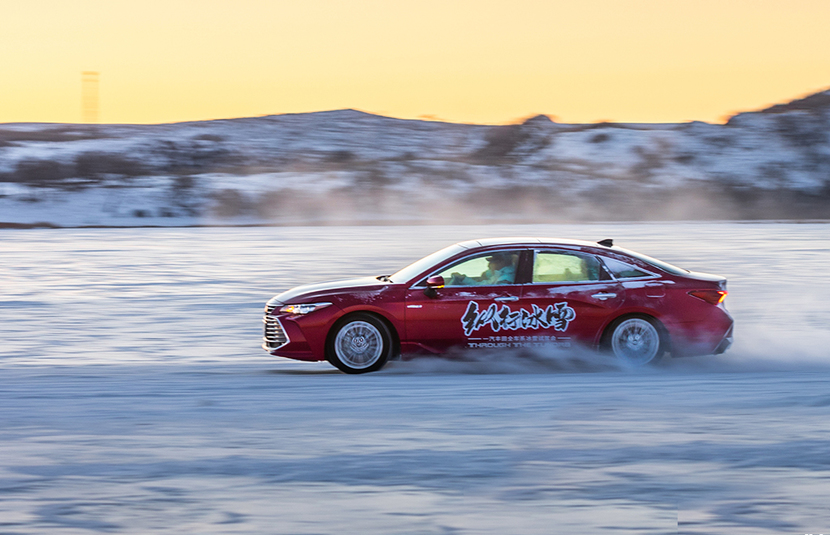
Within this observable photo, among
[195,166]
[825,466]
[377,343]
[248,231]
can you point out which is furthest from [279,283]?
[195,166]

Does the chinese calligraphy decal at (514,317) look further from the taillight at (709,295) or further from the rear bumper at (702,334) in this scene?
the taillight at (709,295)

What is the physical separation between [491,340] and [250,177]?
59127 millimetres

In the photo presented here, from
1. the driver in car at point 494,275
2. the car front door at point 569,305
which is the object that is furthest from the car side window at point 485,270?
the car front door at point 569,305

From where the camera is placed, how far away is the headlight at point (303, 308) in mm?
9570

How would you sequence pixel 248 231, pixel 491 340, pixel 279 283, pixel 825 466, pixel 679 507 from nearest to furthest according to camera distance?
pixel 679 507 → pixel 825 466 → pixel 491 340 → pixel 279 283 → pixel 248 231

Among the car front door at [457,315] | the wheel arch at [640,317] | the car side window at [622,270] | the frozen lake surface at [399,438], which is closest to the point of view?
the frozen lake surface at [399,438]

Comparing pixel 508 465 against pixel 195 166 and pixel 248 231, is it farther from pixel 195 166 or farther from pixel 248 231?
pixel 195 166

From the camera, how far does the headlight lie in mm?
9570

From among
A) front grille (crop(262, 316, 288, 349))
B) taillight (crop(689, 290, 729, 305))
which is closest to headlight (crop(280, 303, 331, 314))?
front grille (crop(262, 316, 288, 349))

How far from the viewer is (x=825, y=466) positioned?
6.42 metres

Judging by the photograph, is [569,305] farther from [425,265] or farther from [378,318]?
[378,318]

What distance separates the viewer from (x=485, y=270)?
975 cm

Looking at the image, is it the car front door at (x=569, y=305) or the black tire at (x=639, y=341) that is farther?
the black tire at (x=639, y=341)

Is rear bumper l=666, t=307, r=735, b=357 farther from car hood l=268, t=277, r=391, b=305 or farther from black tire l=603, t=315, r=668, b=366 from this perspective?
car hood l=268, t=277, r=391, b=305
